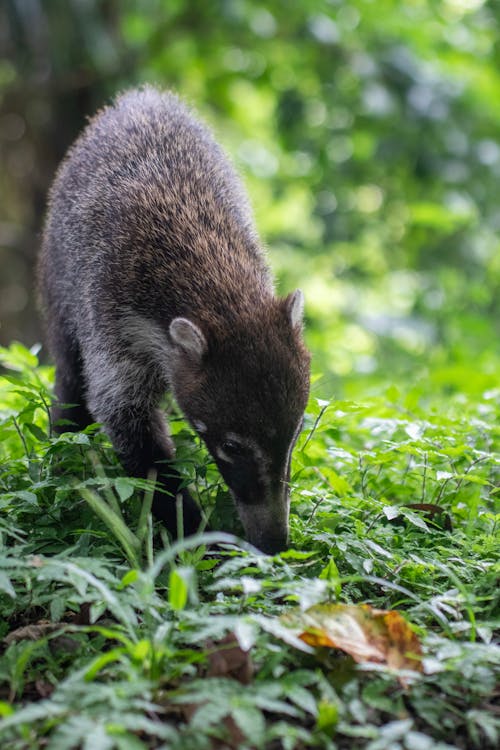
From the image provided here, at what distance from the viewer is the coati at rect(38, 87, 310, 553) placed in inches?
145

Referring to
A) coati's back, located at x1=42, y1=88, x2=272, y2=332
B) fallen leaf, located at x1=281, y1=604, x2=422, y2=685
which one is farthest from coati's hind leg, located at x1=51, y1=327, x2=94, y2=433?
fallen leaf, located at x1=281, y1=604, x2=422, y2=685

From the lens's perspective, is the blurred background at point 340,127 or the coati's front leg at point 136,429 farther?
the blurred background at point 340,127

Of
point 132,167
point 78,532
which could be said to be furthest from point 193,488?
point 132,167

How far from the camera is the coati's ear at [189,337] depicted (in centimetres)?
383

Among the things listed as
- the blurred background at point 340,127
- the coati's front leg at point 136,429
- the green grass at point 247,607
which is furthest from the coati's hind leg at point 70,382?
the blurred background at point 340,127

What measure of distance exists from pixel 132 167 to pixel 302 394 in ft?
5.86

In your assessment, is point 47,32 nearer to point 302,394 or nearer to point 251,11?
point 251,11

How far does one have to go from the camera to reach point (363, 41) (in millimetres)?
9953

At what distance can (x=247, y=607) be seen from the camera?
9.40 feet

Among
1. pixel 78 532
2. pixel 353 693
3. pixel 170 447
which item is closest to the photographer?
pixel 353 693

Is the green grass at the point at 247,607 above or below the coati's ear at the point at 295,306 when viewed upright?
below

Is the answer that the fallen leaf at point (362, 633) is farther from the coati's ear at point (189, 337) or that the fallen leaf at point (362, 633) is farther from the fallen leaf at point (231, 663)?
the coati's ear at point (189, 337)

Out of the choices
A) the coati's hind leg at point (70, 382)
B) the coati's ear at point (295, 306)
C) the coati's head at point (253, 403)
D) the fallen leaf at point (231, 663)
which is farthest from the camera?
the coati's hind leg at point (70, 382)

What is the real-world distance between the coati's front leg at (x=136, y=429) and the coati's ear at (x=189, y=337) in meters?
0.63
